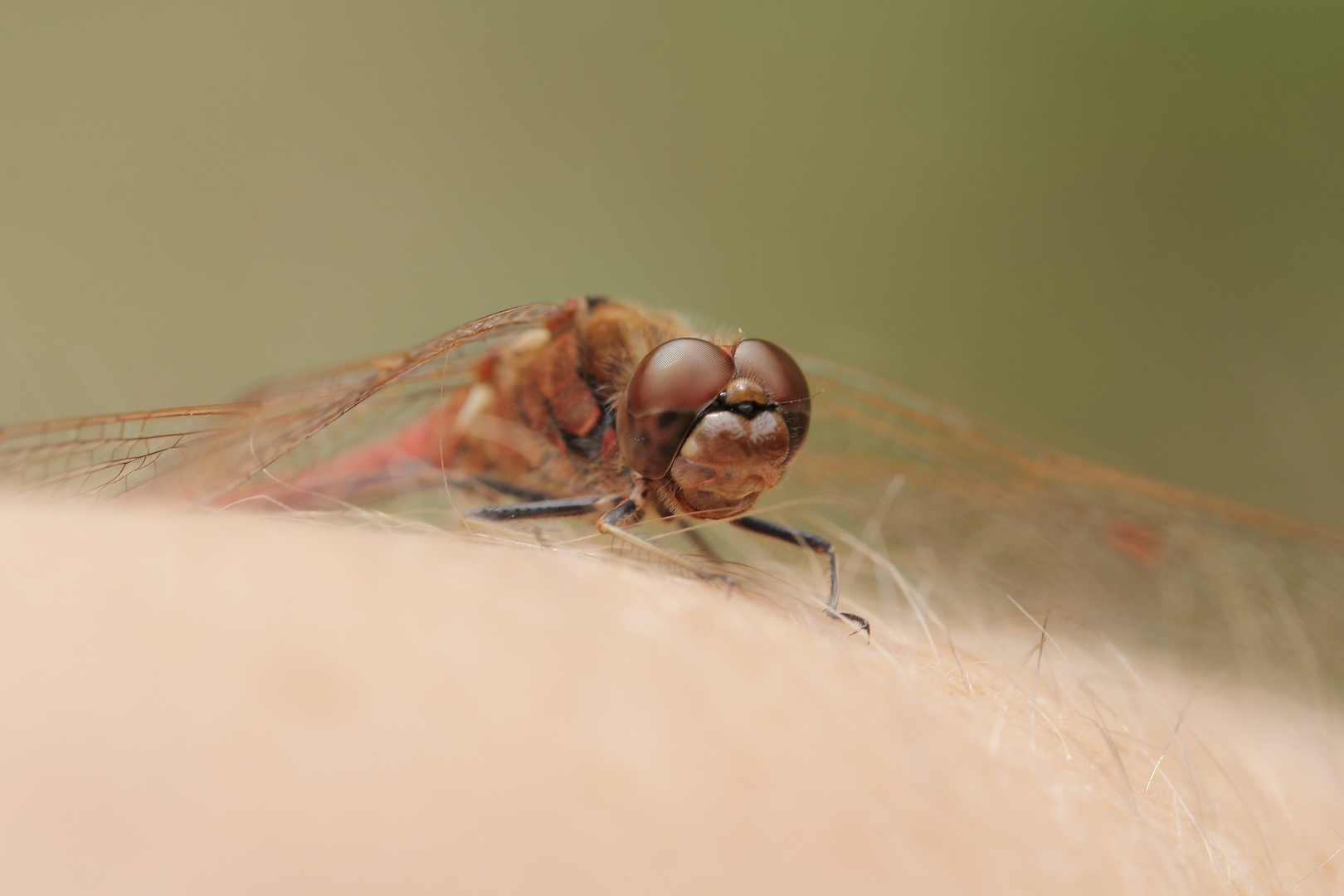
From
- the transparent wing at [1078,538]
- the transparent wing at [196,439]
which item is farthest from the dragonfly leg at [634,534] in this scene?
the transparent wing at [1078,538]

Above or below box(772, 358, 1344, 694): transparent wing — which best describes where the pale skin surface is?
above

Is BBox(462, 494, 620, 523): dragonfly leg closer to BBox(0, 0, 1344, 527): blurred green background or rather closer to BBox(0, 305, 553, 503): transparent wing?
BBox(0, 305, 553, 503): transparent wing

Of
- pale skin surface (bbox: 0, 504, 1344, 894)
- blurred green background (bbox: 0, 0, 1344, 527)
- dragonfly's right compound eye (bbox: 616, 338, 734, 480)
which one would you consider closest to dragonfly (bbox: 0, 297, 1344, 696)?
dragonfly's right compound eye (bbox: 616, 338, 734, 480)

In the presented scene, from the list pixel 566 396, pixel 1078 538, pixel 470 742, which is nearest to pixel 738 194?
pixel 1078 538

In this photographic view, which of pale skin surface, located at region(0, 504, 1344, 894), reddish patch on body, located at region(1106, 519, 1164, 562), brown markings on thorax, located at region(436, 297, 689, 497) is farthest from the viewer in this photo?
reddish patch on body, located at region(1106, 519, 1164, 562)

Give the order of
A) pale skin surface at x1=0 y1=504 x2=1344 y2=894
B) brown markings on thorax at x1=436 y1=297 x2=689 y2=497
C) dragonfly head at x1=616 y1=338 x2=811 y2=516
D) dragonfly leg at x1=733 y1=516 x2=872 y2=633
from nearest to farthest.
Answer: pale skin surface at x1=0 y1=504 x2=1344 y2=894 → dragonfly leg at x1=733 y1=516 x2=872 y2=633 → dragonfly head at x1=616 y1=338 x2=811 y2=516 → brown markings on thorax at x1=436 y1=297 x2=689 y2=497

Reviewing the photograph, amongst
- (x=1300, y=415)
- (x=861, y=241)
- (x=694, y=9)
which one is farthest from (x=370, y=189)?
(x=1300, y=415)

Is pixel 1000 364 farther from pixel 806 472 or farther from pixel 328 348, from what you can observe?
pixel 328 348
